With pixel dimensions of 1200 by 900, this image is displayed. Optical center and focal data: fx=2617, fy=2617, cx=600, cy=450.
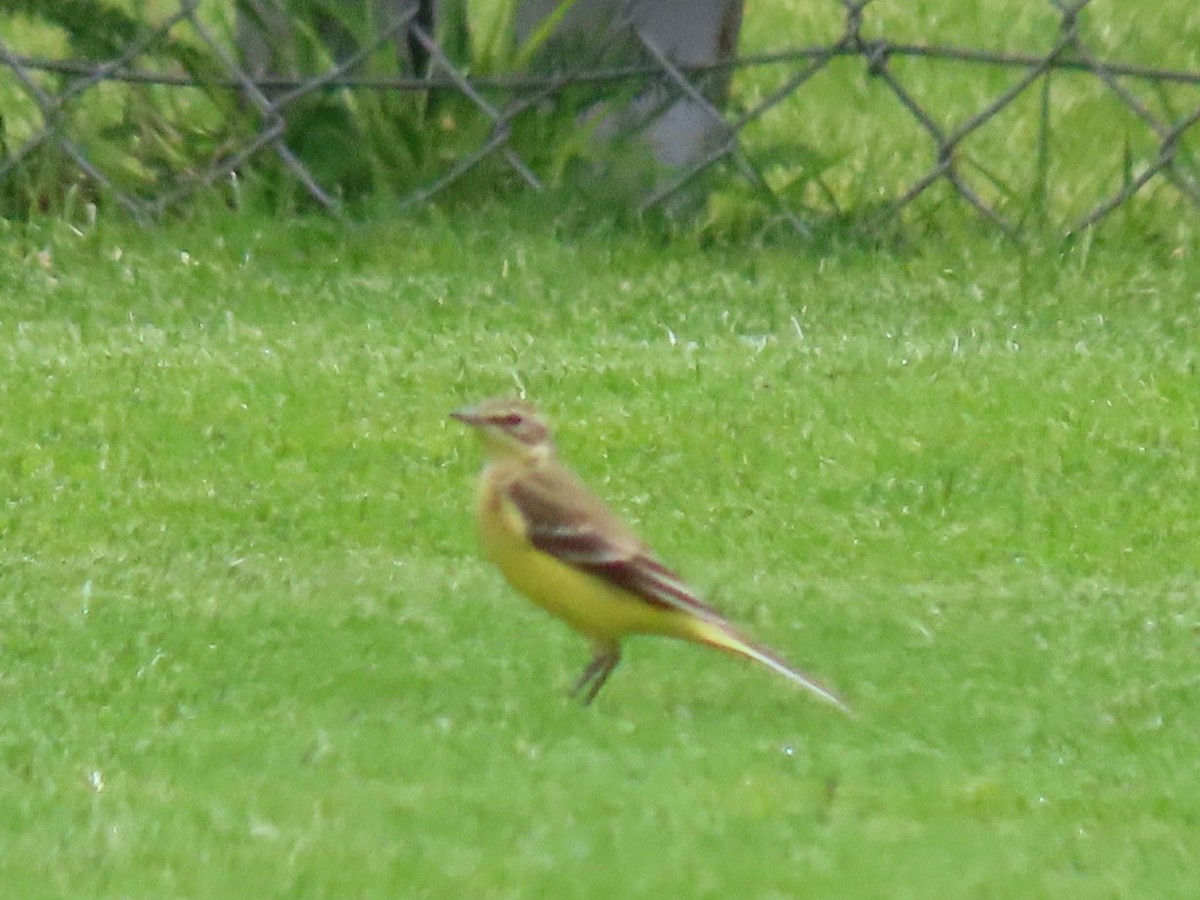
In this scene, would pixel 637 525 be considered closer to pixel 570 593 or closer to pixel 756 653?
pixel 570 593

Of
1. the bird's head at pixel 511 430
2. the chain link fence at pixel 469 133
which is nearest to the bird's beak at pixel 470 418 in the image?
the bird's head at pixel 511 430

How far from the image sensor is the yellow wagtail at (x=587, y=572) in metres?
4.94

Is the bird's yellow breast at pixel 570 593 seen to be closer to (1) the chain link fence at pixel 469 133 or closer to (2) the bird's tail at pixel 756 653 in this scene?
(2) the bird's tail at pixel 756 653

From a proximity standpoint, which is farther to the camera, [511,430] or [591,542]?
[511,430]

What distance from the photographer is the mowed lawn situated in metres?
4.15

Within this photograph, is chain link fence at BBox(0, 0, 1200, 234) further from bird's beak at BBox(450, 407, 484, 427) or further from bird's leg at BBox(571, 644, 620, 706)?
bird's leg at BBox(571, 644, 620, 706)

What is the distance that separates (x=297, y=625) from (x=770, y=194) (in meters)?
3.67

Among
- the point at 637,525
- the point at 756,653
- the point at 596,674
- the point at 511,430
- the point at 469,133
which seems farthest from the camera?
the point at 469,133

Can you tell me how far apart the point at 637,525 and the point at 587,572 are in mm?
1117

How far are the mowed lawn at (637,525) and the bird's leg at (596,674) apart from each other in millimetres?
41

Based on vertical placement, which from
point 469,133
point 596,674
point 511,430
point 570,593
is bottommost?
point 469,133

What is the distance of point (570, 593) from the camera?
16.6ft

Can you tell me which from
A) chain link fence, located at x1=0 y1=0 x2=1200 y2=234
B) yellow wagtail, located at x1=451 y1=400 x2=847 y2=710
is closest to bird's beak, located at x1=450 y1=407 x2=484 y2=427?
yellow wagtail, located at x1=451 y1=400 x2=847 y2=710

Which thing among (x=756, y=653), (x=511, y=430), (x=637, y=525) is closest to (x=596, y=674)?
(x=756, y=653)
